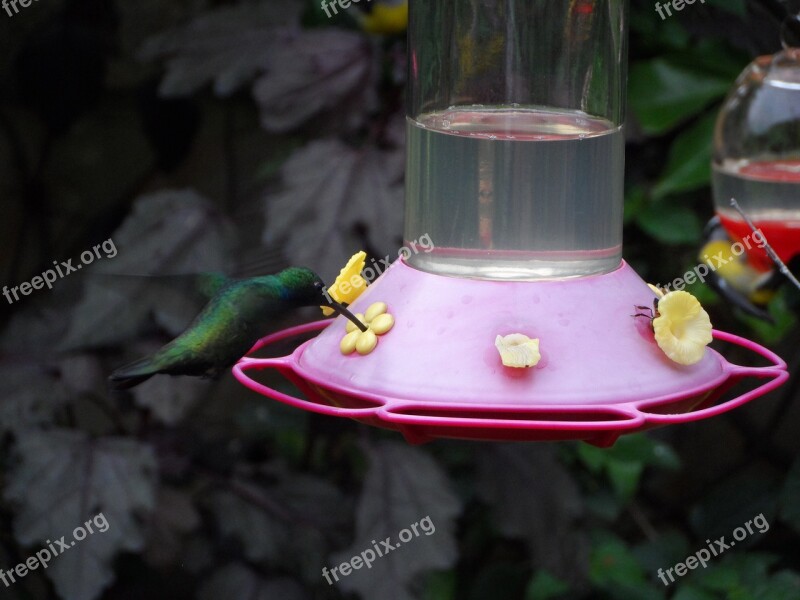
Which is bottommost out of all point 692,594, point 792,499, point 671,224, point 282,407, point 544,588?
point 544,588

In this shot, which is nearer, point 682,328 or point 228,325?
point 682,328

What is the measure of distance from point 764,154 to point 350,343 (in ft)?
4.53

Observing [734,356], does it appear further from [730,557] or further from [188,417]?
[188,417]

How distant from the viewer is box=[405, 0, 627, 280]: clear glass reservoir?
5.11 feet

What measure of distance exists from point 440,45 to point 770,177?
3.30ft

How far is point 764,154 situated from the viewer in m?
2.46

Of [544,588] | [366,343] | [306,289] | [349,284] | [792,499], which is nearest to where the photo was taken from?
[366,343]

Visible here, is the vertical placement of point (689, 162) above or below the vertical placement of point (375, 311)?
below

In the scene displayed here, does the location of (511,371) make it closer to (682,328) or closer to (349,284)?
(682,328)

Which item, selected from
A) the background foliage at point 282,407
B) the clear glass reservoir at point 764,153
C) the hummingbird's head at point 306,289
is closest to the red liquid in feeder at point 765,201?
the clear glass reservoir at point 764,153

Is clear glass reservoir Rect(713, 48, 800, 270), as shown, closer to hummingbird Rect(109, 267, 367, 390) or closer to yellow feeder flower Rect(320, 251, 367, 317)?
yellow feeder flower Rect(320, 251, 367, 317)

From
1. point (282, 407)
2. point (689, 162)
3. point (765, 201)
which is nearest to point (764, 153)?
point (765, 201)

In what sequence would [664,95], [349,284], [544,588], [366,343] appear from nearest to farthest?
[366,343] → [349,284] → [664,95] → [544,588]

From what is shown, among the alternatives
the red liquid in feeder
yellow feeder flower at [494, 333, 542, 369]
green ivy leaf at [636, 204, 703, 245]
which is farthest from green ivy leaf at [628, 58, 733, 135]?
yellow feeder flower at [494, 333, 542, 369]
